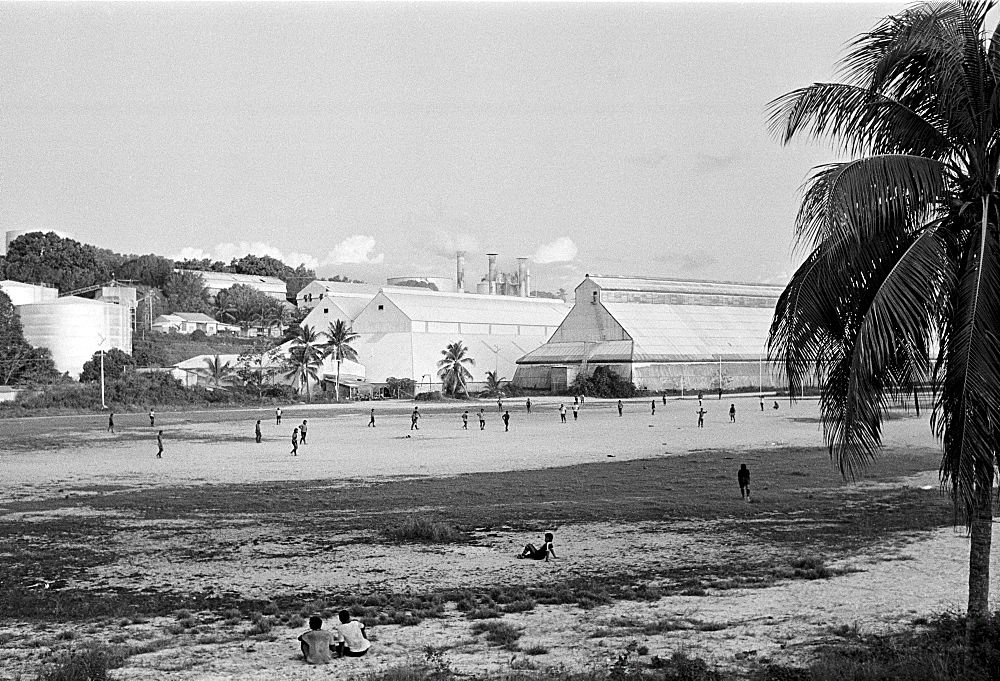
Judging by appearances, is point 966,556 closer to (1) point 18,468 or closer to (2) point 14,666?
(2) point 14,666

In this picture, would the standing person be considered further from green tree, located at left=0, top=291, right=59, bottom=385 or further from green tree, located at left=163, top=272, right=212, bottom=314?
green tree, located at left=163, top=272, right=212, bottom=314

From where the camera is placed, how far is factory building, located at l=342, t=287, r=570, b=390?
95.4 m

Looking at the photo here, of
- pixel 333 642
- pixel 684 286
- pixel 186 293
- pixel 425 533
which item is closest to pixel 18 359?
pixel 186 293

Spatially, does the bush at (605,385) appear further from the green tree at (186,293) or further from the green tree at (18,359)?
the green tree at (186,293)

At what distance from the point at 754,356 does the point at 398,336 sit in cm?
3887

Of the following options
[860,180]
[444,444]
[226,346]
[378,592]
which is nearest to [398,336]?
[226,346]

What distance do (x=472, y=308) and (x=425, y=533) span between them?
89903 millimetres

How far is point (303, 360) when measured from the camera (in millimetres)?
86438

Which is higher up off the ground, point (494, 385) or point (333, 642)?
point (494, 385)

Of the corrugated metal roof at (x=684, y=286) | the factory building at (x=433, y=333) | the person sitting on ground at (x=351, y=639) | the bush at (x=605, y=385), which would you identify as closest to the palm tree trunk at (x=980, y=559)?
the person sitting on ground at (x=351, y=639)

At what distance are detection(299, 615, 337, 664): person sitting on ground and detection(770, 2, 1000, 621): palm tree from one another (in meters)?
6.58

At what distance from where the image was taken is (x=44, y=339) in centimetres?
8988

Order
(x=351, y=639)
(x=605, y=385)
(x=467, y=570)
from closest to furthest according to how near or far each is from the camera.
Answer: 1. (x=351, y=639)
2. (x=467, y=570)
3. (x=605, y=385)

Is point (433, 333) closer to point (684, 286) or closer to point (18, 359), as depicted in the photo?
point (684, 286)
